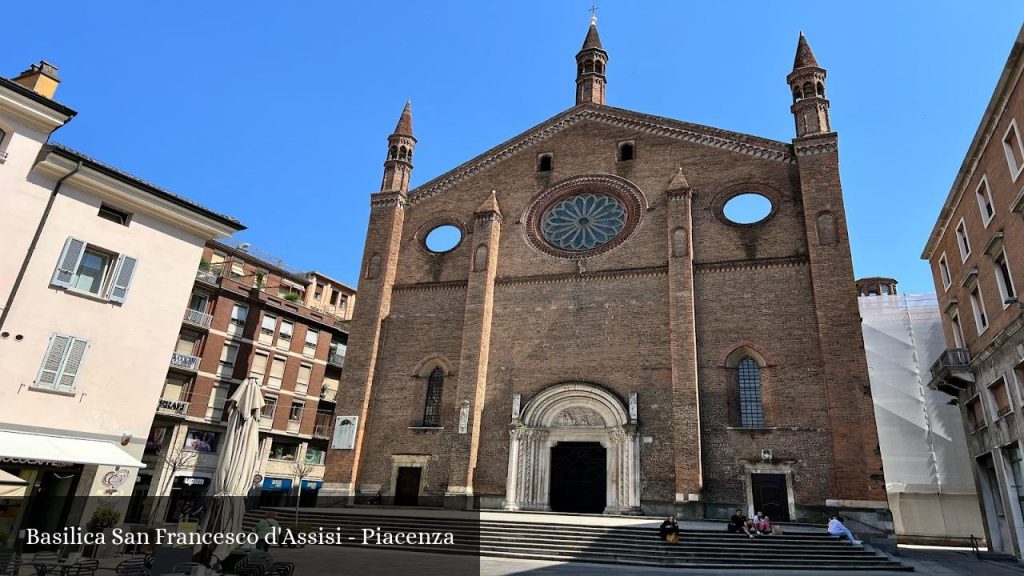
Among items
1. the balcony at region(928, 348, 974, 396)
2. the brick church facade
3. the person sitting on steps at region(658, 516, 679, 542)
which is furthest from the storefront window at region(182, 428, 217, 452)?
the balcony at region(928, 348, 974, 396)

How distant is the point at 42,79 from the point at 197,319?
15.0 metres

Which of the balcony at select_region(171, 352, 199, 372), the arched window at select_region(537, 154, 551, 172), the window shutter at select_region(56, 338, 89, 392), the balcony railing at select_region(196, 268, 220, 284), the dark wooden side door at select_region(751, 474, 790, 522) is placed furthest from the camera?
the balcony railing at select_region(196, 268, 220, 284)

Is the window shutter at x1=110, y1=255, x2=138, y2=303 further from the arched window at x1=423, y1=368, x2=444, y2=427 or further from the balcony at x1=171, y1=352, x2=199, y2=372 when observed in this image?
the balcony at x1=171, y1=352, x2=199, y2=372

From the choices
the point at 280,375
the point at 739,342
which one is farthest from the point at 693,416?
the point at 280,375

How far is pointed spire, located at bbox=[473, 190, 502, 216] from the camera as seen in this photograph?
26578 millimetres

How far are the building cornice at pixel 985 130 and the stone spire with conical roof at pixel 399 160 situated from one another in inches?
838

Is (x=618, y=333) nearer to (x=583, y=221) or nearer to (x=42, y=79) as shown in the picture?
(x=583, y=221)

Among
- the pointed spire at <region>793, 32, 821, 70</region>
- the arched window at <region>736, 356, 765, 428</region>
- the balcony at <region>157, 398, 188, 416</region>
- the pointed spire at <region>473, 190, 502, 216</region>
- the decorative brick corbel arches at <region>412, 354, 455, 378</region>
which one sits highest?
the pointed spire at <region>793, 32, 821, 70</region>

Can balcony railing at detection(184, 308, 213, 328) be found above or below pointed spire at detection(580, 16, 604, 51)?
below

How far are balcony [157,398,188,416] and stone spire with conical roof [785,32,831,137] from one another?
93.7 feet

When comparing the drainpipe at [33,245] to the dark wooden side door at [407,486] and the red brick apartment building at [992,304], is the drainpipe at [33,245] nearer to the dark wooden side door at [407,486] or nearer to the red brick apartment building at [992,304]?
the dark wooden side door at [407,486]

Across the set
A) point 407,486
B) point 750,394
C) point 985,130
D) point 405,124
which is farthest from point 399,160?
point 985,130

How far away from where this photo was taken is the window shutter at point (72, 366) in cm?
1518

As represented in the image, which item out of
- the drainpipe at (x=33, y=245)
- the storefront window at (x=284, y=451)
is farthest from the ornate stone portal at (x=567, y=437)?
the storefront window at (x=284, y=451)
